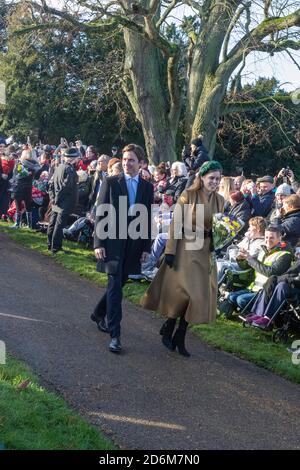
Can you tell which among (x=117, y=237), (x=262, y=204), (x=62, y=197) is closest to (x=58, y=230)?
(x=62, y=197)

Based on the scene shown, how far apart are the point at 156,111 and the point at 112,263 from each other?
12295 mm

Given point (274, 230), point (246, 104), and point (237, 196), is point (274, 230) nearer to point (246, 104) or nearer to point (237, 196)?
point (237, 196)

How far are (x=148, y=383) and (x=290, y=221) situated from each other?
3.99 m

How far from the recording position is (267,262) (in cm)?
863

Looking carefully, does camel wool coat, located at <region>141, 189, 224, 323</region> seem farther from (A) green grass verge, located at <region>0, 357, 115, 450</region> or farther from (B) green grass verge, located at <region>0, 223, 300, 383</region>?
(A) green grass verge, located at <region>0, 357, 115, 450</region>

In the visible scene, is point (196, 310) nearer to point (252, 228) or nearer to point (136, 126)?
point (252, 228)

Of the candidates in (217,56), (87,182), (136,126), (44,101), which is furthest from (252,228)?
(44,101)

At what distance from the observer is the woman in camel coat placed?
709cm

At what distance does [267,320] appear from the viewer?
317 inches

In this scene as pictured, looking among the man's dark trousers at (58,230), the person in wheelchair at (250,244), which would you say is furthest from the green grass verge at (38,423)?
the man's dark trousers at (58,230)

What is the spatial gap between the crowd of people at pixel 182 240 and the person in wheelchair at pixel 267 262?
1 centimetres

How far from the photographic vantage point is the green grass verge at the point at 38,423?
4.65 m

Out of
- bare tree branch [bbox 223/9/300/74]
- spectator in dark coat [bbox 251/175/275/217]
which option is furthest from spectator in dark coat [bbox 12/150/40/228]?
bare tree branch [bbox 223/9/300/74]

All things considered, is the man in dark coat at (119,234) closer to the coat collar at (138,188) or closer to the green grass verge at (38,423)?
the coat collar at (138,188)
